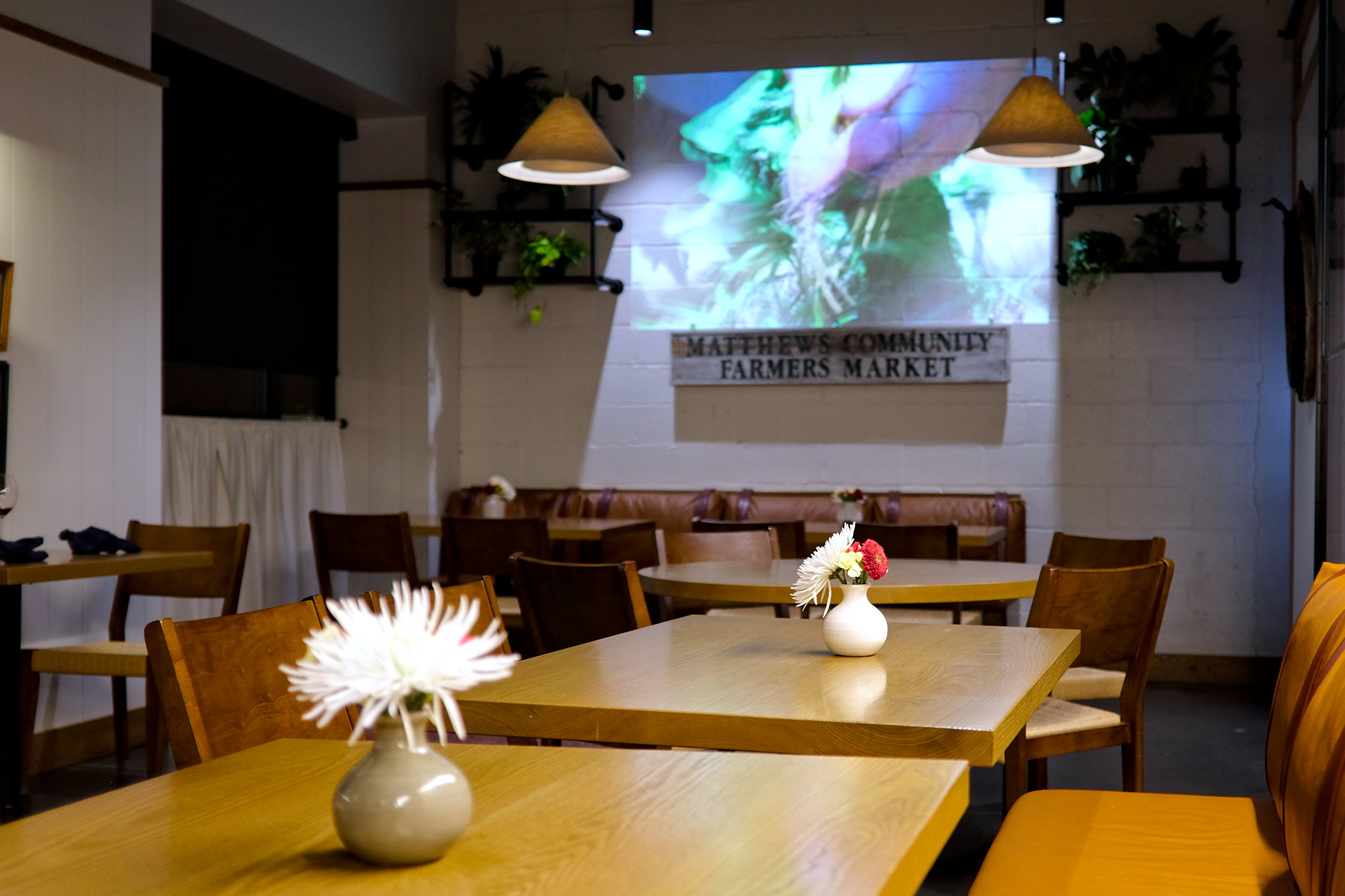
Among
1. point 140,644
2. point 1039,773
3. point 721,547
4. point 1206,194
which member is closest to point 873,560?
point 1039,773

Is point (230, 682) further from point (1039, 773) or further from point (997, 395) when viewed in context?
point (997, 395)

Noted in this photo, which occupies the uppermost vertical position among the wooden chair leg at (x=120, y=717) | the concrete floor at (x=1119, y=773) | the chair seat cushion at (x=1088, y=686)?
the chair seat cushion at (x=1088, y=686)

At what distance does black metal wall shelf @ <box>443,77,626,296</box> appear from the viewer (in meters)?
6.84

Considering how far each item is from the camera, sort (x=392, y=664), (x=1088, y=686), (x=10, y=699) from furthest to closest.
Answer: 1. (x=10, y=699)
2. (x=1088, y=686)
3. (x=392, y=664)

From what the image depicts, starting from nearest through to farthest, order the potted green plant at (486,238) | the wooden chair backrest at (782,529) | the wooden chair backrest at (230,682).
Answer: the wooden chair backrest at (230,682)
the wooden chair backrest at (782,529)
the potted green plant at (486,238)

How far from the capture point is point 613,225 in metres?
6.95

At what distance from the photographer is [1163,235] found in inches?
244

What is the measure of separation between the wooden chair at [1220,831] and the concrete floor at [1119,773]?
1.10 metres

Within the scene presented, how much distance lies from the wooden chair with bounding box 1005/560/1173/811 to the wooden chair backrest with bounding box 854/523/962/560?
1.44 m

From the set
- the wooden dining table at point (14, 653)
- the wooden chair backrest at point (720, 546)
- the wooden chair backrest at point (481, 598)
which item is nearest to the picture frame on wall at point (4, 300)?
the wooden dining table at point (14, 653)

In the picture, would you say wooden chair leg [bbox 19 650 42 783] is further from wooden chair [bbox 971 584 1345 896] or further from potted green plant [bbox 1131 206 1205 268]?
potted green plant [bbox 1131 206 1205 268]

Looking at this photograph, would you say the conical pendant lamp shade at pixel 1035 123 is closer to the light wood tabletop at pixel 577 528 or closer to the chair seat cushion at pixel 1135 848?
the light wood tabletop at pixel 577 528

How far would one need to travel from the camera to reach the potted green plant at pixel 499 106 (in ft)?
22.4

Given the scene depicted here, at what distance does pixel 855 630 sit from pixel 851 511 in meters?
4.03
